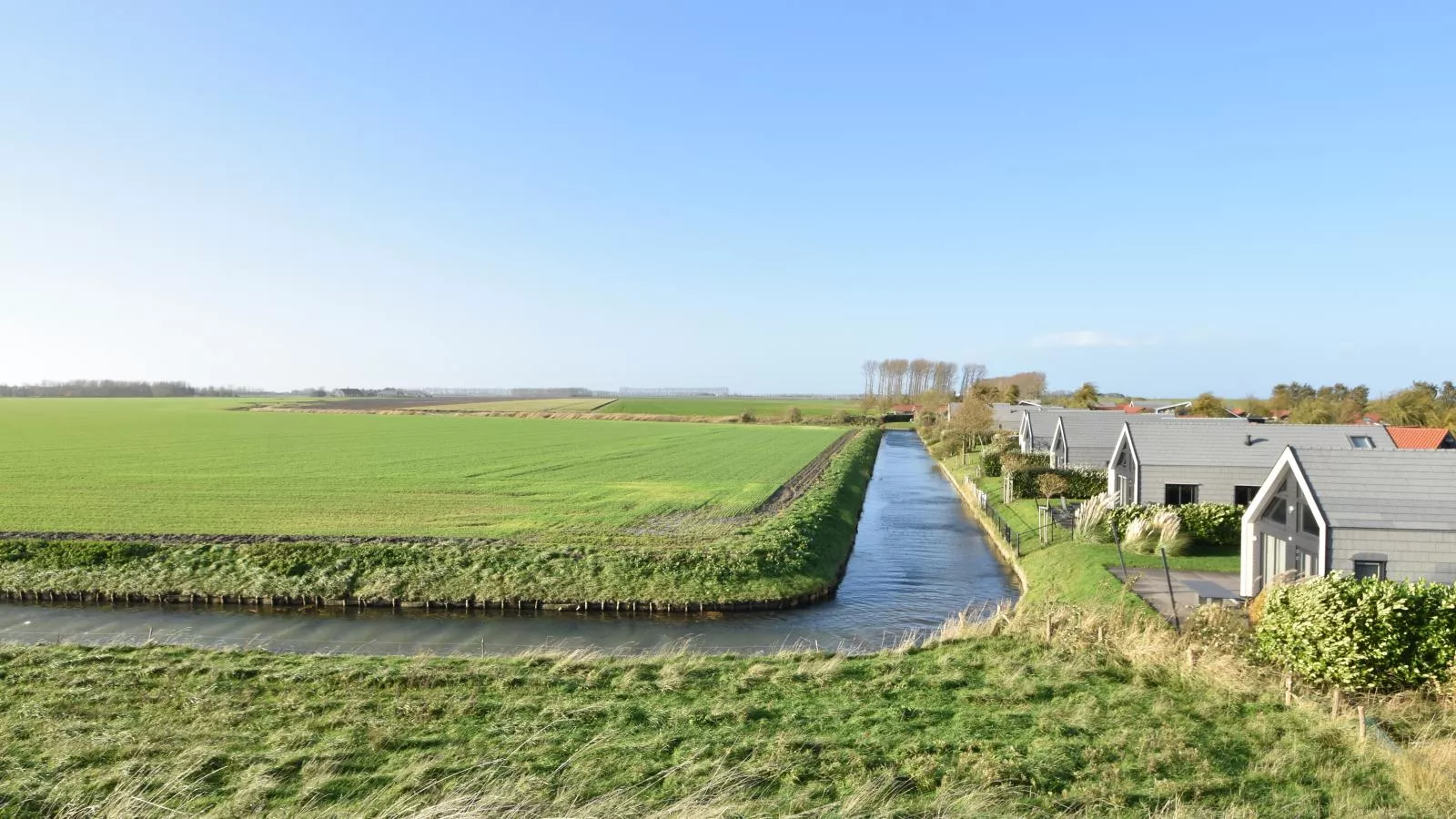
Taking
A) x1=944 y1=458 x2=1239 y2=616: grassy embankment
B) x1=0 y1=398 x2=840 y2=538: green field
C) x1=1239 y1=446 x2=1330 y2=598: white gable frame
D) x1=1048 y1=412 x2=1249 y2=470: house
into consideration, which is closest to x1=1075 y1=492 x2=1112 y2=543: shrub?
x1=944 y1=458 x2=1239 y2=616: grassy embankment

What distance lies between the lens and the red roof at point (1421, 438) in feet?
133

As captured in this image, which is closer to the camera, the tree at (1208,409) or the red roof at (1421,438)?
the red roof at (1421,438)

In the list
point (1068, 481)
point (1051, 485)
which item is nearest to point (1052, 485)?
point (1051, 485)

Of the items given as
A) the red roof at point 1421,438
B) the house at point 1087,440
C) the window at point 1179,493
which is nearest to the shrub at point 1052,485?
the house at point 1087,440

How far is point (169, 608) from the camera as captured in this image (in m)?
24.0

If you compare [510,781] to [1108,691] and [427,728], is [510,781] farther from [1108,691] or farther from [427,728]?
[1108,691]

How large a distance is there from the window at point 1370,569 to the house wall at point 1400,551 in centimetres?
8

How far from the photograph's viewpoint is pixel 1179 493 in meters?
31.8

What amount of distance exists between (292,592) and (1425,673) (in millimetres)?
27339

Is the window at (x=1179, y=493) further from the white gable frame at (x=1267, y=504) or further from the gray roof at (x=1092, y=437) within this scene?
the gray roof at (x=1092, y=437)

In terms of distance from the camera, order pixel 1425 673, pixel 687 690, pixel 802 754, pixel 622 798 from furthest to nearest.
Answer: pixel 687 690 < pixel 1425 673 < pixel 802 754 < pixel 622 798

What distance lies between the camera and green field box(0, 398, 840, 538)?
32.9 metres

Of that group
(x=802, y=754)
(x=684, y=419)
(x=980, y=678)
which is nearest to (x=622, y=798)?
(x=802, y=754)

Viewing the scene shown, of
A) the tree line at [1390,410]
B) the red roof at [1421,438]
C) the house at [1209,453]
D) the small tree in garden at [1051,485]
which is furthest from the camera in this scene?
the tree line at [1390,410]
